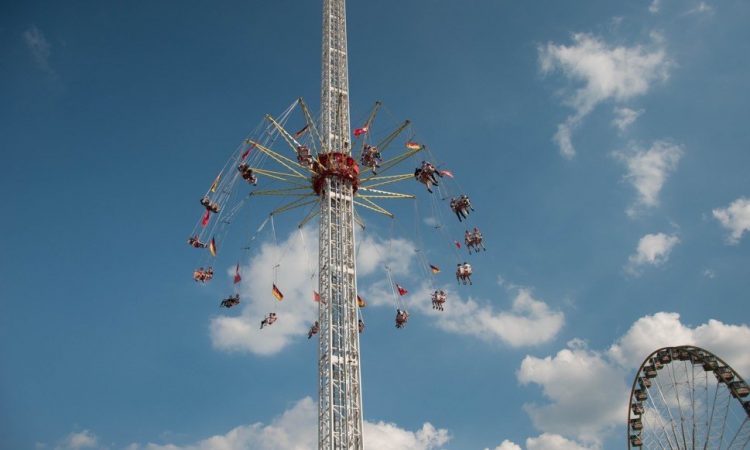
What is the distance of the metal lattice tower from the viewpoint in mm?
33000

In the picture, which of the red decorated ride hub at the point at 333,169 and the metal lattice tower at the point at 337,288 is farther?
the red decorated ride hub at the point at 333,169

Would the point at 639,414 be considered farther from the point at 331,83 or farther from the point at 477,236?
the point at 331,83

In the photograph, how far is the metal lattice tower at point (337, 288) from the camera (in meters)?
33.0

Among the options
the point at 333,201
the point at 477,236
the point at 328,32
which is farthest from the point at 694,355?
the point at 328,32

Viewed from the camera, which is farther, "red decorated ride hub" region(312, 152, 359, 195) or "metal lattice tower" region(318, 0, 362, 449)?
"red decorated ride hub" region(312, 152, 359, 195)

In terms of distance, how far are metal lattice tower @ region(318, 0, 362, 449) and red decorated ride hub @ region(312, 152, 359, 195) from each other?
0.99ft

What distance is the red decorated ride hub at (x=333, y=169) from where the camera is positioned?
39.1 metres

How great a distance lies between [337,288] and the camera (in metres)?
36.3

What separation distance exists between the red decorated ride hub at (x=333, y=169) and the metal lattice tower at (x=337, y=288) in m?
→ 0.30

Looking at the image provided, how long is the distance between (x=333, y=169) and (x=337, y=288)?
7352 millimetres

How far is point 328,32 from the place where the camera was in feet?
148

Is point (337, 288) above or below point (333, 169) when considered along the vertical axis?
below

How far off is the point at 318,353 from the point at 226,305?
8868 millimetres

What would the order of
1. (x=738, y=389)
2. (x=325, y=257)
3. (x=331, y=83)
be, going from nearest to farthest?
(x=325, y=257) → (x=738, y=389) → (x=331, y=83)
